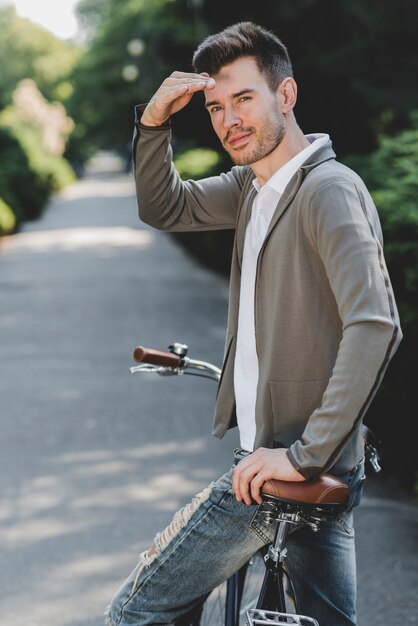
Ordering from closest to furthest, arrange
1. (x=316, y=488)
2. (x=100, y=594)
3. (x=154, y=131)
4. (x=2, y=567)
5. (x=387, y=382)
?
1. (x=316, y=488)
2. (x=154, y=131)
3. (x=100, y=594)
4. (x=2, y=567)
5. (x=387, y=382)

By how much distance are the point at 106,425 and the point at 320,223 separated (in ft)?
16.3

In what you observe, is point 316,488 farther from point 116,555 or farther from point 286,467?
point 116,555

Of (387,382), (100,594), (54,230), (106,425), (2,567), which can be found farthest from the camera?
(54,230)

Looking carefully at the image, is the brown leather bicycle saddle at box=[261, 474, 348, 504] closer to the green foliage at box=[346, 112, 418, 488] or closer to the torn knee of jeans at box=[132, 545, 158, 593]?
the torn knee of jeans at box=[132, 545, 158, 593]

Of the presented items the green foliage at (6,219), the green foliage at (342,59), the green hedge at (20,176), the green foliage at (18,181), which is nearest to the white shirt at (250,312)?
the green foliage at (342,59)

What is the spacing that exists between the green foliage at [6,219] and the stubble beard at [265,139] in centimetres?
1878

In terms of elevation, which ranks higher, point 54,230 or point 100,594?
point 54,230

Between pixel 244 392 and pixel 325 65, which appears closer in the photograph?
pixel 244 392

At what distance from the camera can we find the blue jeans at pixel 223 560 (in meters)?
2.13

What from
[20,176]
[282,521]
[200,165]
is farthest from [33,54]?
[282,521]

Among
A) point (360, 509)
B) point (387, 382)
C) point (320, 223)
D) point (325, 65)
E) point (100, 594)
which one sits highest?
point (325, 65)

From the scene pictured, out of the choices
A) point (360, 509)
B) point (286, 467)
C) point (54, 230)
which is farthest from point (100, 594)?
point (54, 230)

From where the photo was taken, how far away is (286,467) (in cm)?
190

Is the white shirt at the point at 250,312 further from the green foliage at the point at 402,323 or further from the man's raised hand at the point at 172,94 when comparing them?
the green foliage at the point at 402,323
